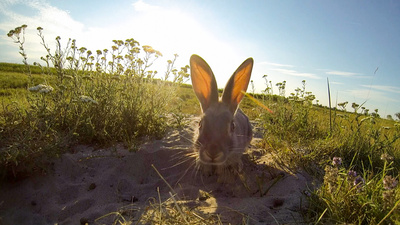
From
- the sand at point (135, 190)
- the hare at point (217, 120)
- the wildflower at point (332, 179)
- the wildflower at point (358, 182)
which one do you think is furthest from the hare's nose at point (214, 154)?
the wildflower at point (358, 182)

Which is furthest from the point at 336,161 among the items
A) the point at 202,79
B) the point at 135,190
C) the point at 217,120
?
the point at 135,190

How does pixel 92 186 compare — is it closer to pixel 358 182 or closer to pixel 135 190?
pixel 135 190

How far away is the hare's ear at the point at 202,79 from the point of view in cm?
366

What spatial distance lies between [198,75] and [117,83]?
5.91ft

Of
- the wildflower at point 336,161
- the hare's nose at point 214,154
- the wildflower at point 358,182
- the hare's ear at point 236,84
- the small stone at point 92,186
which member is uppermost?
the hare's ear at point 236,84

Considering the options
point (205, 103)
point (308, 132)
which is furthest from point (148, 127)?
point (308, 132)

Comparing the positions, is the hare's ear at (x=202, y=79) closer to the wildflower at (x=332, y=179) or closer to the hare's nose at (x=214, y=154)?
the hare's nose at (x=214, y=154)

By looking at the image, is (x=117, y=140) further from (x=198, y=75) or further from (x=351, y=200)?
(x=351, y=200)

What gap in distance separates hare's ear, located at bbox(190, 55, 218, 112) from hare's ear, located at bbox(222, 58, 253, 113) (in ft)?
0.80

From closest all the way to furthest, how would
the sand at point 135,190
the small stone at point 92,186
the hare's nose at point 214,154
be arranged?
the sand at point 135,190 → the hare's nose at point 214,154 → the small stone at point 92,186

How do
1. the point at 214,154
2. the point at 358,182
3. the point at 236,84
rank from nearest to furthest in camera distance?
the point at 358,182 → the point at 214,154 → the point at 236,84

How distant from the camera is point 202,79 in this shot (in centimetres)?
377

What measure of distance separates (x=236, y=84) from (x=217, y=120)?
2.51 ft

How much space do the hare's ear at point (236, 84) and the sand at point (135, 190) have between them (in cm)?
102
